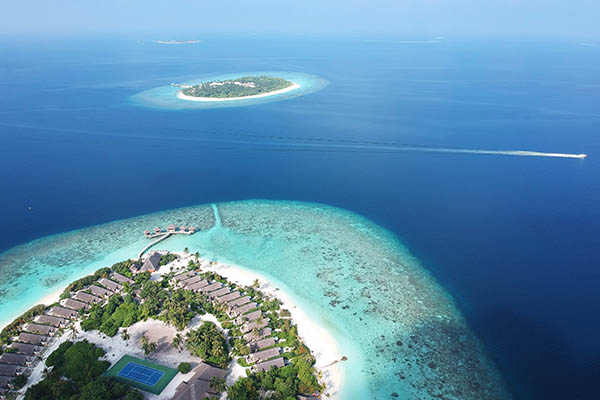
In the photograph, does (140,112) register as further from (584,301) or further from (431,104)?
(584,301)

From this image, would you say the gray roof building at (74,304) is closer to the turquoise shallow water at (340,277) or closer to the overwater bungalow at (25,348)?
the overwater bungalow at (25,348)

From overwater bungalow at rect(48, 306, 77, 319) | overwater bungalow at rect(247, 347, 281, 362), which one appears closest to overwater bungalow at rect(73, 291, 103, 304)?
overwater bungalow at rect(48, 306, 77, 319)

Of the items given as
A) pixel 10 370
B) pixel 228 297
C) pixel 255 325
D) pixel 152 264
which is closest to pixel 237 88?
pixel 152 264

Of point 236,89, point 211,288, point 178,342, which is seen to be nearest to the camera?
point 178,342

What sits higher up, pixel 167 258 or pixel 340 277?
pixel 167 258

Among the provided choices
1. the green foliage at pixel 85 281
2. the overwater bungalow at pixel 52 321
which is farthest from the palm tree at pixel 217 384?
the green foliage at pixel 85 281

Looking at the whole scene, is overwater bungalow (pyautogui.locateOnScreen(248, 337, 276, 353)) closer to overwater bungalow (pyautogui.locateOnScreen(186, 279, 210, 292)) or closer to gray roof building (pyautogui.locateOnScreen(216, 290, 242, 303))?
gray roof building (pyautogui.locateOnScreen(216, 290, 242, 303))

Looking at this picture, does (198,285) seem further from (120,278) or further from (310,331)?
(310,331)
